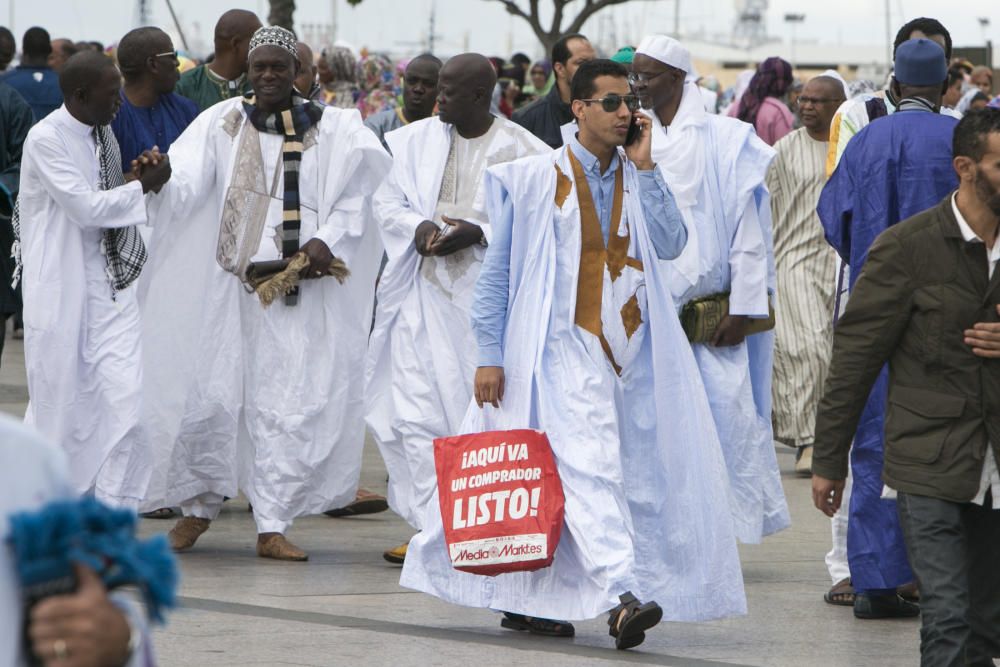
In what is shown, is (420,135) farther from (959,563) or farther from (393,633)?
(959,563)

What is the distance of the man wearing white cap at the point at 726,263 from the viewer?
27.1 feet

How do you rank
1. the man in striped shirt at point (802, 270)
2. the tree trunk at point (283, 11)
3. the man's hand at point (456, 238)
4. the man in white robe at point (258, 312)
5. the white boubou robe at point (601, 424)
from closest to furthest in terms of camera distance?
the white boubou robe at point (601, 424) → the man's hand at point (456, 238) → the man in white robe at point (258, 312) → the man in striped shirt at point (802, 270) → the tree trunk at point (283, 11)

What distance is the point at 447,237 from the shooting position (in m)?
8.38

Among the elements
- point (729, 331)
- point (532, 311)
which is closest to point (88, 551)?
point (532, 311)

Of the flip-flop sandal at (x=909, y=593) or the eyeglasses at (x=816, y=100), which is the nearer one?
the flip-flop sandal at (x=909, y=593)

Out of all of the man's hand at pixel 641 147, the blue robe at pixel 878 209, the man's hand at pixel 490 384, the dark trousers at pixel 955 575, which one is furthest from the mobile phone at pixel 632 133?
the dark trousers at pixel 955 575

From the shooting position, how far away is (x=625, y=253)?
23.1 ft

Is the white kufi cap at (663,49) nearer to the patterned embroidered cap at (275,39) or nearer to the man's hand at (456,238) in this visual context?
the man's hand at (456,238)

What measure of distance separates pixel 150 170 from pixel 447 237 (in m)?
1.22

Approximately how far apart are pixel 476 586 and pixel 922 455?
2040 millimetres

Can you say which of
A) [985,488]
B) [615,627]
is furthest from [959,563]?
[615,627]

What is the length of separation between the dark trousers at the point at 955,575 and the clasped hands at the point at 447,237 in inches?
128

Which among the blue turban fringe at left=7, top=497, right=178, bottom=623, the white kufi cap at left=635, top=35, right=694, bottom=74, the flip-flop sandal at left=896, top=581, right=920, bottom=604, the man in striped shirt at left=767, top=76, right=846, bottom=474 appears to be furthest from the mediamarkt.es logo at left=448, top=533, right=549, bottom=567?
the man in striped shirt at left=767, top=76, right=846, bottom=474

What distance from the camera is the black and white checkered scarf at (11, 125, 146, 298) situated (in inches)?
326
